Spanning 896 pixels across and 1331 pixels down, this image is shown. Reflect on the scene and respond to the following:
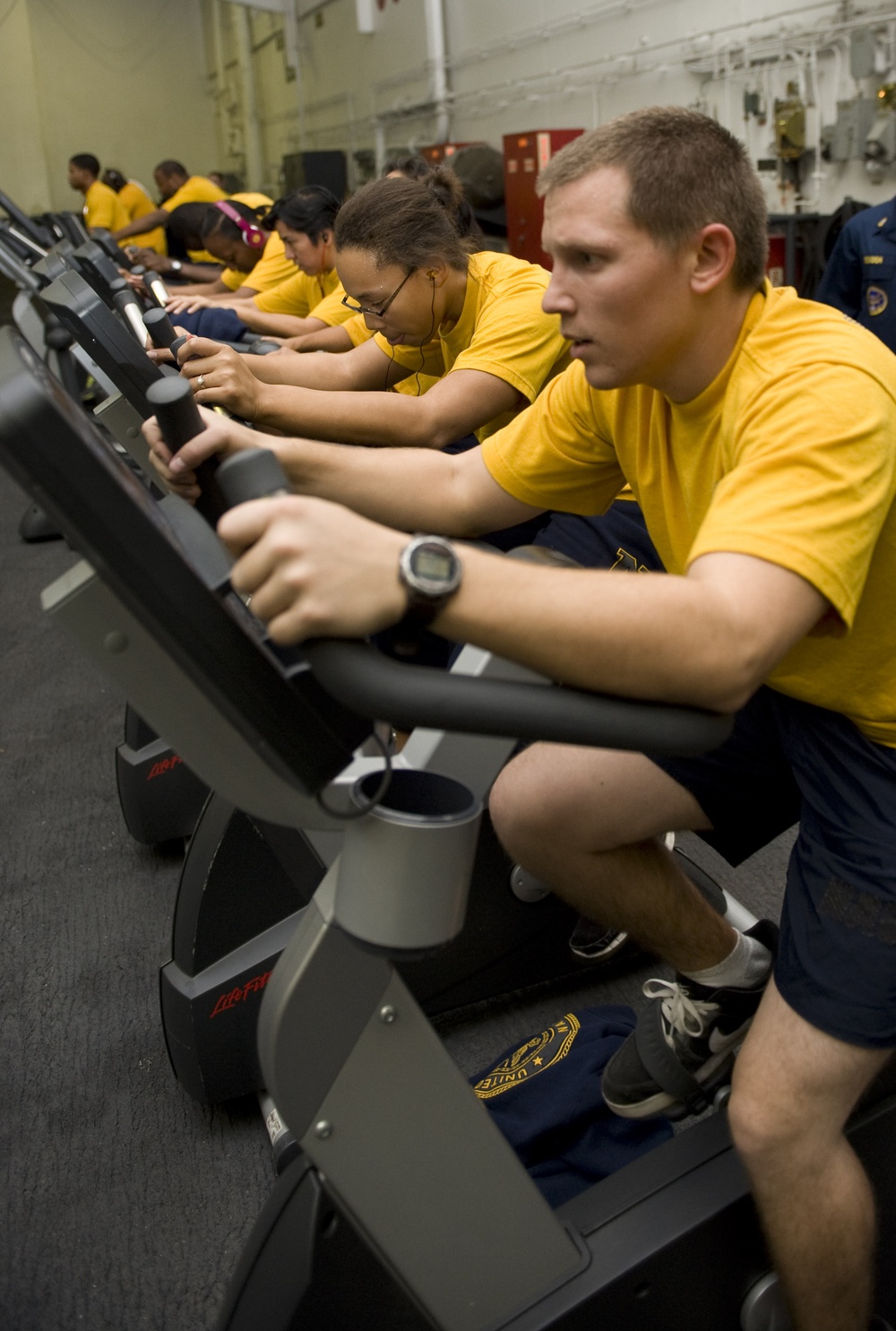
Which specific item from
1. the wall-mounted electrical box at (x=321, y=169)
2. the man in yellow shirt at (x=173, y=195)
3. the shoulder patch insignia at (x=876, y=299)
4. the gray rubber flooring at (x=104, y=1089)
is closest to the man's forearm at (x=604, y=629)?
the gray rubber flooring at (x=104, y=1089)

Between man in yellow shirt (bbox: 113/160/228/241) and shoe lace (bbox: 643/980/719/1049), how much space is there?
750cm

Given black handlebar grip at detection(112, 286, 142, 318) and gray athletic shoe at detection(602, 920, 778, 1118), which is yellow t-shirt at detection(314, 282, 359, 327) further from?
gray athletic shoe at detection(602, 920, 778, 1118)

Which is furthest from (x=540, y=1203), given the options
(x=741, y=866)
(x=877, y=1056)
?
(x=741, y=866)

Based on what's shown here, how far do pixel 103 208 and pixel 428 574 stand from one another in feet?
31.1

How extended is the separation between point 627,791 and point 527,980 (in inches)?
27.5

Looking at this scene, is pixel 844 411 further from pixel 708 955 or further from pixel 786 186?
pixel 786 186

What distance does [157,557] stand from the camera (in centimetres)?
74

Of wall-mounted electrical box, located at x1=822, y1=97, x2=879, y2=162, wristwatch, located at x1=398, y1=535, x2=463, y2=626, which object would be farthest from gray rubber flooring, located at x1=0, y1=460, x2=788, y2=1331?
wall-mounted electrical box, located at x1=822, y1=97, x2=879, y2=162

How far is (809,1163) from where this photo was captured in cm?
107

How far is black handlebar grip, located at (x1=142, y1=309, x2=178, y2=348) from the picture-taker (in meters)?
1.60

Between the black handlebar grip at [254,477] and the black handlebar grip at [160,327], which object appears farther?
the black handlebar grip at [160,327]

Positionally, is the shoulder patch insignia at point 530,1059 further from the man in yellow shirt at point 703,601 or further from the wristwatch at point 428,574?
the wristwatch at point 428,574

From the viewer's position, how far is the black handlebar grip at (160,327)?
1.60 m

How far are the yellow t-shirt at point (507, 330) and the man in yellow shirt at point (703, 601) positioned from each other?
2.08ft
